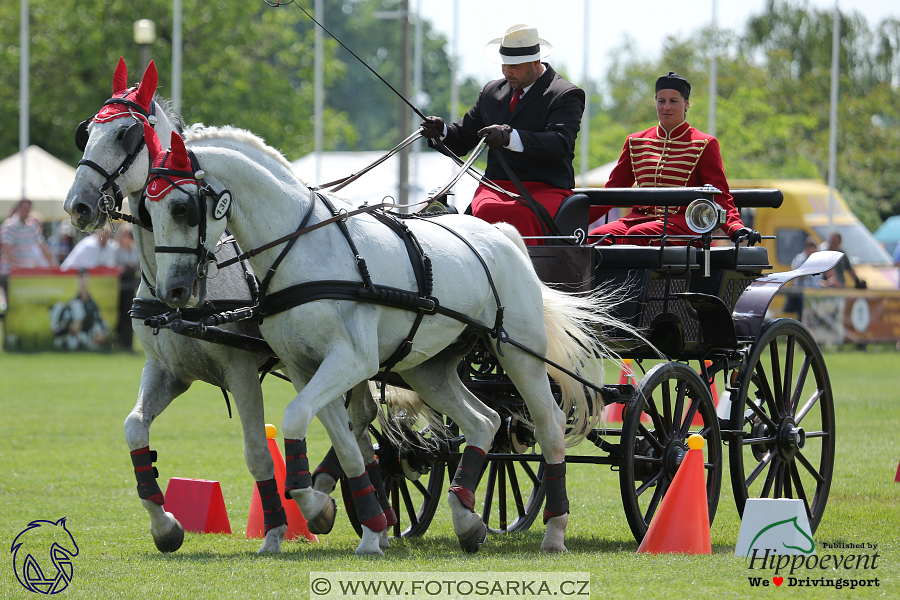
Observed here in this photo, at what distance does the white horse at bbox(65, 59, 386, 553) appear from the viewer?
5559mm

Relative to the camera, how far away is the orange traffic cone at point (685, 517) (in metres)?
5.86

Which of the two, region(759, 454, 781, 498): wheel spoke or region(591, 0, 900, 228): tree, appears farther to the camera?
region(591, 0, 900, 228): tree

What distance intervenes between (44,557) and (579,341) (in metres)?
3.05

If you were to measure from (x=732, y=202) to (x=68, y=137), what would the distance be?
32.4 meters

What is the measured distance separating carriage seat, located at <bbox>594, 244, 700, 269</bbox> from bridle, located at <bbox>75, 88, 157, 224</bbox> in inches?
104

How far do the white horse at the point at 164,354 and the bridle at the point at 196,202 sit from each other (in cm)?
44

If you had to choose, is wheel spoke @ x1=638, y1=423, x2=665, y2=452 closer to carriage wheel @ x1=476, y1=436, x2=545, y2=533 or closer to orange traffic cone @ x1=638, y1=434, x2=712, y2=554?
orange traffic cone @ x1=638, y1=434, x2=712, y2=554

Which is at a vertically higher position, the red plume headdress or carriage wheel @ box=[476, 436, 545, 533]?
the red plume headdress

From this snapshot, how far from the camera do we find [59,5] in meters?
36.9

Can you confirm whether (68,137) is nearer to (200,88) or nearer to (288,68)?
(200,88)

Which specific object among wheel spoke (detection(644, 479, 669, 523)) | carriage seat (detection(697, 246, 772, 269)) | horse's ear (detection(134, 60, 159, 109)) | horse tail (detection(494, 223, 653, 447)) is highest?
horse's ear (detection(134, 60, 159, 109))

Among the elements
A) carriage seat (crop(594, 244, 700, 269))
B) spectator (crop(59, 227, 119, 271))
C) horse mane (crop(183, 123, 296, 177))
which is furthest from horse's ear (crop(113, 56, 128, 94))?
spectator (crop(59, 227, 119, 271))

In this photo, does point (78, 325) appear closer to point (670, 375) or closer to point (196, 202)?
point (670, 375)

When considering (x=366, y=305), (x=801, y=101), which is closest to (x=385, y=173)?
(x=801, y=101)
